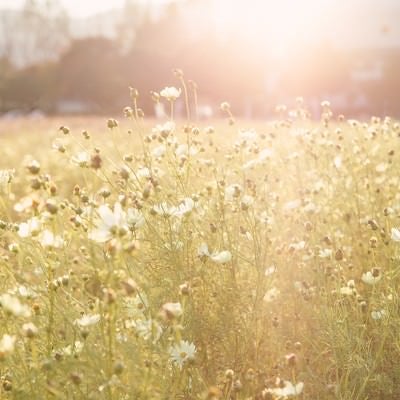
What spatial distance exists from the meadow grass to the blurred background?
20.5 m

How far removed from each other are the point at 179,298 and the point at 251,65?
27.9m

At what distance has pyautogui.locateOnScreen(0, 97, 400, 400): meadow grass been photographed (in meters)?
1.89

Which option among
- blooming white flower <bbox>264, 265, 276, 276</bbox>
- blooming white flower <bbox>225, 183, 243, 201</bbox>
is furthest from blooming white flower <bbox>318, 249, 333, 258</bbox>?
blooming white flower <bbox>225, 183, 243, 201</bbox>

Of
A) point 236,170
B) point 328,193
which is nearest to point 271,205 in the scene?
point 236,170

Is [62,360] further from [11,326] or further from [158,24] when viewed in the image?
[158,24]

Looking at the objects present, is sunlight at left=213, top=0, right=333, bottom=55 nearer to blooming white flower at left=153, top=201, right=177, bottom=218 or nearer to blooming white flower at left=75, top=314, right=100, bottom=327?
blooming white flower at left=153, top=201, right=177, bottom=218

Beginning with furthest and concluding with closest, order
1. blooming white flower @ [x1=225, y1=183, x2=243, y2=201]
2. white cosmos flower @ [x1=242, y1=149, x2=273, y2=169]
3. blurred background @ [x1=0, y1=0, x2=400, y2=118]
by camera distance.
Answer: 1. blurred background @ [x1=0, y1=0, x2=400, y2=118]
2. white cosmos flower @ [x1=242, y1=149, x2=273, y2=169]
3. blooming white flower @ [x1=225, y1=183, x2=243, y2=201]

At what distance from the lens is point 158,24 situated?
Result: 44344 millimetres

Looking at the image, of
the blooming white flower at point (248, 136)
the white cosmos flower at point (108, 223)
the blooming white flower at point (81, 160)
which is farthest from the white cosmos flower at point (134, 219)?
the blooming white flower at point (248, 136)

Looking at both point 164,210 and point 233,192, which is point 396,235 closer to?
point 233,192

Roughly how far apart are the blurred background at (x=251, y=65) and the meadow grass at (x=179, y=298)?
67.3ft

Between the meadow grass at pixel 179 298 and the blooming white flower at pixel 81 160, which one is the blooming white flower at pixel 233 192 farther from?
the blooming white flower at pixel 81 160

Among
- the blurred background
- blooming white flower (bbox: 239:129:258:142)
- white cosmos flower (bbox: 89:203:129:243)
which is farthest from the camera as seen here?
the blurred background

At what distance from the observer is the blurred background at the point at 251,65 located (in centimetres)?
2770
